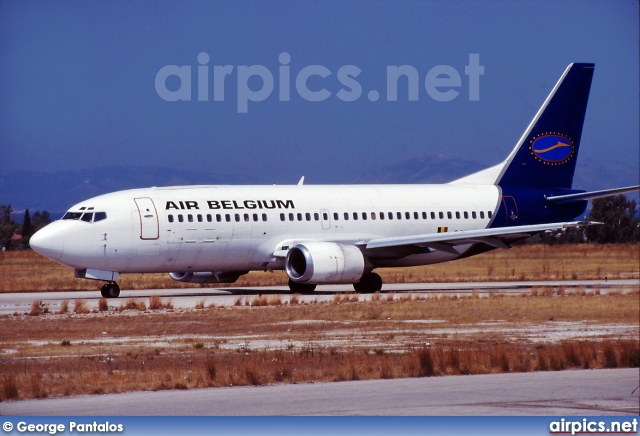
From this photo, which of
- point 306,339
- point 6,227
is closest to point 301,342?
point 306,339

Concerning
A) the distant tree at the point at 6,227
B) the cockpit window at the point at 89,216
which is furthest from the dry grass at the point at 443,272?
the cockpit window at the point at 89,216

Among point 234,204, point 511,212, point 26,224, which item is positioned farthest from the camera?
point 26,224

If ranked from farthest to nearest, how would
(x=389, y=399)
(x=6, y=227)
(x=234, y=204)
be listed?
(x=6, y=227) < (x=234, y=204) < (x=389, y=399)

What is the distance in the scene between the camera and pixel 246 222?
40656mm

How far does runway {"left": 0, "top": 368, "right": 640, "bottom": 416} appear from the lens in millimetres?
15945

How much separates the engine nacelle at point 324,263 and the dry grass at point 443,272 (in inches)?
291

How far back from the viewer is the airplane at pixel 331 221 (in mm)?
38312

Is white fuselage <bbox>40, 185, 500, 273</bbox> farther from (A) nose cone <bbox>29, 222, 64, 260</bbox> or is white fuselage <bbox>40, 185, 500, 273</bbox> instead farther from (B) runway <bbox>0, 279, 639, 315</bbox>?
(B) runway <bbox>0, 279, 639, 315</bbox>

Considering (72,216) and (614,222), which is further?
(614,222)

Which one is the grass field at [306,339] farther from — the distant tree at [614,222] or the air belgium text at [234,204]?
the distant tree at [614,222]

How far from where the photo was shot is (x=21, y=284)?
46.4 metres

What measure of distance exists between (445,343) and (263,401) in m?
8.56

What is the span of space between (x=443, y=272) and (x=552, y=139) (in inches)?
404

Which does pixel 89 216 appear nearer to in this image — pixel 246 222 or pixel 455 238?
pixel 246 222
